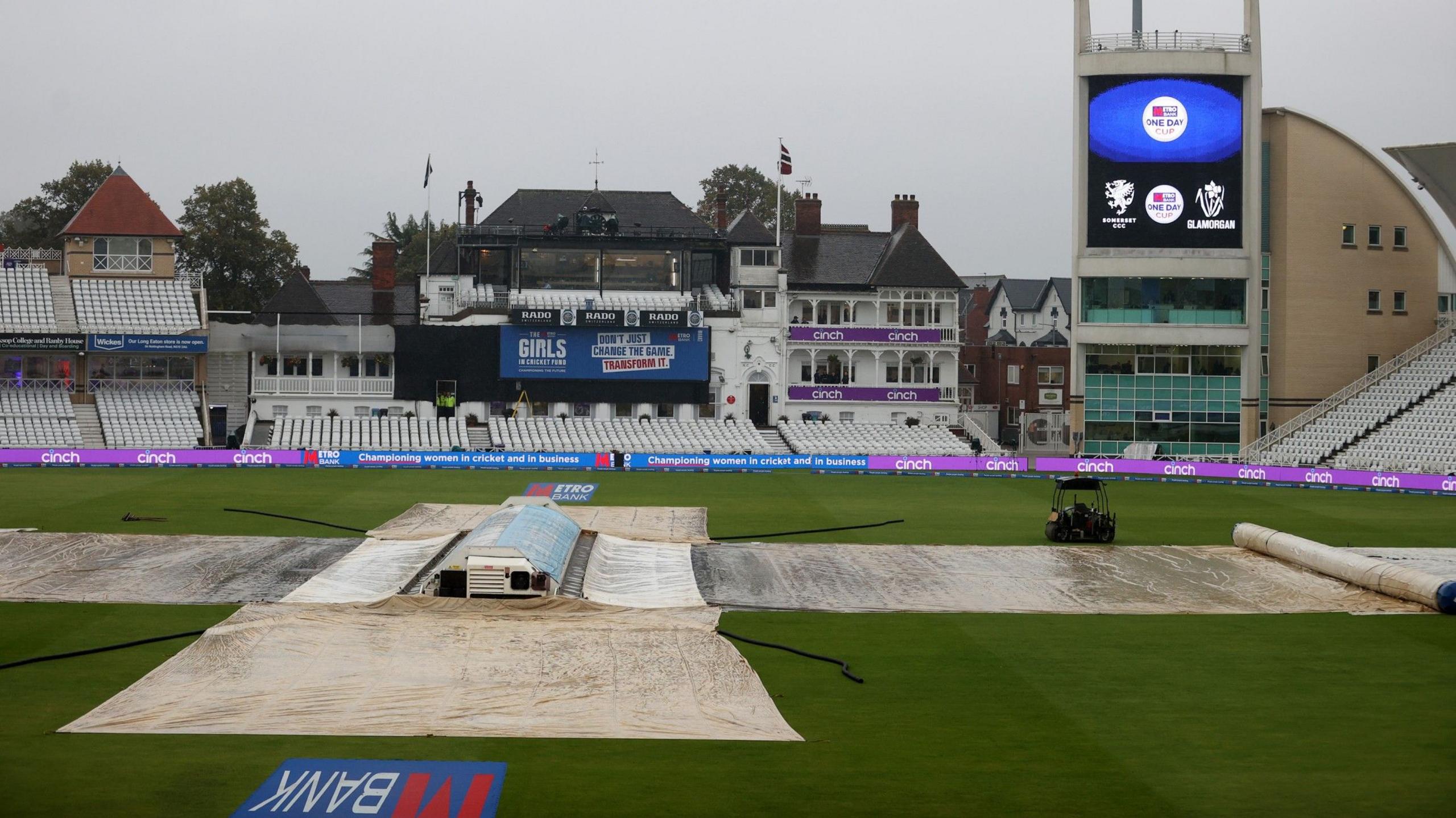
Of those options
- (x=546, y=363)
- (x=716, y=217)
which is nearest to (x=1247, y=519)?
(x=546, y=363)

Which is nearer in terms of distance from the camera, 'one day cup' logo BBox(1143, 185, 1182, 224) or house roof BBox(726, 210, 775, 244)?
'one day cup' logo BBox(1143, 185, 1182, 224)

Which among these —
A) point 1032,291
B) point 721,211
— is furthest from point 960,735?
point 1032,291

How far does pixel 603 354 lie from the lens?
63.9 meters

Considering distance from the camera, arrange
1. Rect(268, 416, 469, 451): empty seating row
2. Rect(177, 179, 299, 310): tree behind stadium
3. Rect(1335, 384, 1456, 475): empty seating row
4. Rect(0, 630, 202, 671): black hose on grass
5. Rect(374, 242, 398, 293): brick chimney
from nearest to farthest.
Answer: Rect(0, 630, 202, 671): black hose on grass < Rect(1335, 384, 1456, 475): empty seating row < Rect(268, 416, 469, 451): empty seating row < Rect(374, 242, 398, 293): brick chimney < Rect(177, 179, 299, 310): tree behind stadium

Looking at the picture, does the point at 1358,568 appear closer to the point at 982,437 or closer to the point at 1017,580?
the point at 1017,580

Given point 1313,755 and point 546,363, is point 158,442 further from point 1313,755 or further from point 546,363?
point 1313,755

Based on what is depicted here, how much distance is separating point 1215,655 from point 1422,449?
37.0 metres

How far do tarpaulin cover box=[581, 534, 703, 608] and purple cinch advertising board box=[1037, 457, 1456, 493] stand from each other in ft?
96.7

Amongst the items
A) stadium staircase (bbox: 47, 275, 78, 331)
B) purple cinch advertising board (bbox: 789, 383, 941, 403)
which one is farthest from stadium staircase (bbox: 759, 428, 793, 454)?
stadium staircase (bbox: 47, 275, 78, 331)

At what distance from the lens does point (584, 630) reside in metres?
20.8

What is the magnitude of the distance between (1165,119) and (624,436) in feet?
87.8

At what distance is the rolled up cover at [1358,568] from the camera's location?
24.0 meters

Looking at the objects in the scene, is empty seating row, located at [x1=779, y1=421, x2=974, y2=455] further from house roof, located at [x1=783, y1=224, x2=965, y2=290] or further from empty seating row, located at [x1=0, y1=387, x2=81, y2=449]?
empty seating row, located at [x1=0, y1=387, x2=81, y2=449]

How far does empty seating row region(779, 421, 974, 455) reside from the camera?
61.5 metres
